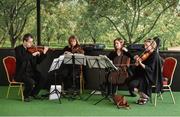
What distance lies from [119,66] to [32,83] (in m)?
1.50

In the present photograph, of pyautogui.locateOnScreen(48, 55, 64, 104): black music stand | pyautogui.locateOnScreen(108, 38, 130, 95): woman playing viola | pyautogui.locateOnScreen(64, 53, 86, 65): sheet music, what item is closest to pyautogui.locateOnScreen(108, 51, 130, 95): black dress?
pyautogui.locateOnScreen(108, 38, 130, 95): woman playing viola

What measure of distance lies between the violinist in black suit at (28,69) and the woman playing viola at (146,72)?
1615mm

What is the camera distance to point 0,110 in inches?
271

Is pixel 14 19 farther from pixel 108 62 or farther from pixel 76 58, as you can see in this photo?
pixel 108 62

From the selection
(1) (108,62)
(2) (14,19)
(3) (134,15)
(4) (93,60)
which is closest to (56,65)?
(4) (93,60)

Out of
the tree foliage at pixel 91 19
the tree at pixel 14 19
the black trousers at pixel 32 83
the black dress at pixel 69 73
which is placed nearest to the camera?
the black trousers at pixel 32 83

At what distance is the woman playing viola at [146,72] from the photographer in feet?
24.6

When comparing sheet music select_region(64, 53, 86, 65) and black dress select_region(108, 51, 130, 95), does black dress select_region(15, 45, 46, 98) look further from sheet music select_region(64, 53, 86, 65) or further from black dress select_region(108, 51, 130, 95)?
black dress select_region(108, 51, 130, 95)

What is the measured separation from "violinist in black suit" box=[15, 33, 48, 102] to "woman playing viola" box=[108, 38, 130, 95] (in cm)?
120

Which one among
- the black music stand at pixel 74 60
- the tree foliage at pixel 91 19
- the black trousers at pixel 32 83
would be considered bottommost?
the black trousers at pixel 32 83

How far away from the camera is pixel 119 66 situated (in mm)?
7797

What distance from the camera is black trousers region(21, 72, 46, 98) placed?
7707mm

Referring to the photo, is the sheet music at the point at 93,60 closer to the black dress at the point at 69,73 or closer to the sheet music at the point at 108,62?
the sheet music at the point at 108,62

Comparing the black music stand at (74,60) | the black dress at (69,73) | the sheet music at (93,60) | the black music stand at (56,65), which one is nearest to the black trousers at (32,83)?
the black music stand at (56,65)
